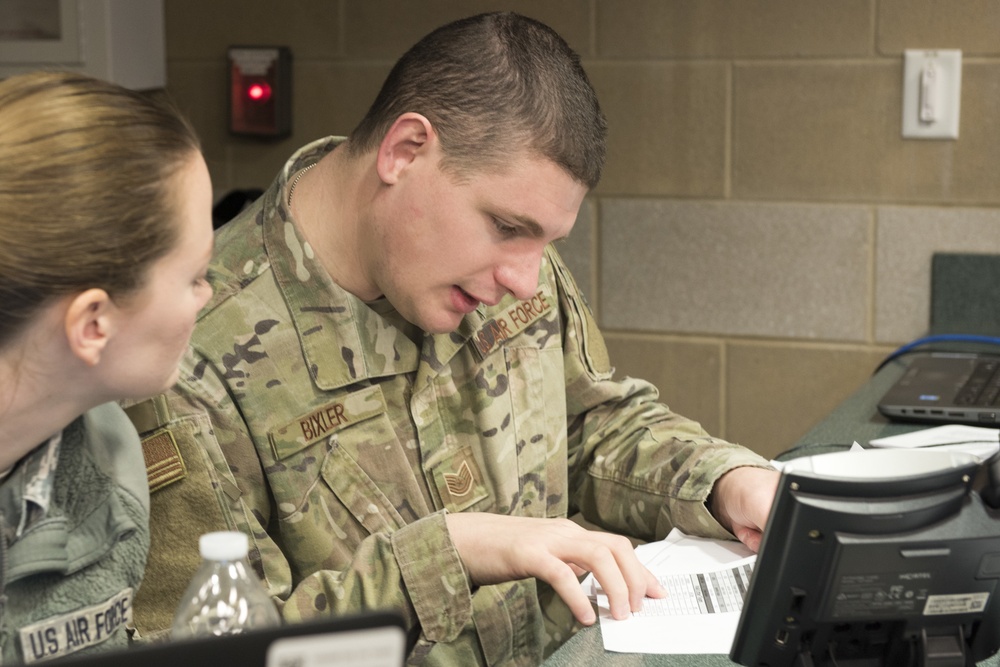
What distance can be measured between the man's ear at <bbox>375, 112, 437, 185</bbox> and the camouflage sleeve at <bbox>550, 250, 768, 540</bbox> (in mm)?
399

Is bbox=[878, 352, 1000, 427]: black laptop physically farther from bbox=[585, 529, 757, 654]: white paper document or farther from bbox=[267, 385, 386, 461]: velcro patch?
bbox=[267, 385, 386, 461]: velcro patch

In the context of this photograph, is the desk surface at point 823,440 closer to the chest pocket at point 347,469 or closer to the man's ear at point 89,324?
the chest pocket at point 347,469

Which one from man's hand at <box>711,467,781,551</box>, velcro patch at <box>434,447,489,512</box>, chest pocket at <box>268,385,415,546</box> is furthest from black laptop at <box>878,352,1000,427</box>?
chest pocket at <box>268,385,415,546</box>

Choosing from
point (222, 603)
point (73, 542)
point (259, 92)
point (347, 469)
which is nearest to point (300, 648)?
point (222, 603)

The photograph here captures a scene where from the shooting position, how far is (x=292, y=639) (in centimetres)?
58

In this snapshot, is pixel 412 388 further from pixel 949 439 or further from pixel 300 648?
pixel 300 648

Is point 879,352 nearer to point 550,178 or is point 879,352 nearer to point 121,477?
point 550,178

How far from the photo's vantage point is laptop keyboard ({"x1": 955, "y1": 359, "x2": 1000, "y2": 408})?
74.2 inches

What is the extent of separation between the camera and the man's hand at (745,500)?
4.57ft

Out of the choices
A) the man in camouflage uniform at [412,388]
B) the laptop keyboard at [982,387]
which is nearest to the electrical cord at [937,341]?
the laptop keyboard at [982,387]

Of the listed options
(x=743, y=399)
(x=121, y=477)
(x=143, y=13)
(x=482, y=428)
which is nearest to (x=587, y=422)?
(x=482, y=428)

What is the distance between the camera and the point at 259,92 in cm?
282

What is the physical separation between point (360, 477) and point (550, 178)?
16.2 inches

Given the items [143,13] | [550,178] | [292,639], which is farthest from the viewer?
[143,13]
